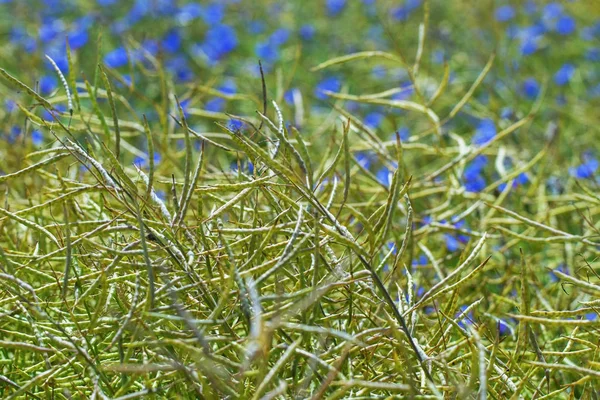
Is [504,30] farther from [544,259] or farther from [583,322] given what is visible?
[583,322]

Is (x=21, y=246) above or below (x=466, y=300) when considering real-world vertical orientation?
above

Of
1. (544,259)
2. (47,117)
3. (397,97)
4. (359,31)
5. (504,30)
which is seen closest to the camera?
(544,259)

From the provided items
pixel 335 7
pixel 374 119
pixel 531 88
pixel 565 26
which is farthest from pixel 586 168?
pixel 335 7

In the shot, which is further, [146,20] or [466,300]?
[146,20]

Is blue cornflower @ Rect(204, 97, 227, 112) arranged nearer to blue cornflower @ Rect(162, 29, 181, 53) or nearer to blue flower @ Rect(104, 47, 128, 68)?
blue flower @ Rect(104, 47, 128, 68)

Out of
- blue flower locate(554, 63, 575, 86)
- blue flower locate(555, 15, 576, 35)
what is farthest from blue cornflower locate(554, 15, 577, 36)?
blue flower locate(554, 63, 575, 86)

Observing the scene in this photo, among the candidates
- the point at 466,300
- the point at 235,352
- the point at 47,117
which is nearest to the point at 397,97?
the point at 47,117

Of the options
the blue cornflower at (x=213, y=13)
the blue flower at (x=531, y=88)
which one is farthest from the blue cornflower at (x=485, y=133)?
the blue cornflower at (x=213, y=13)

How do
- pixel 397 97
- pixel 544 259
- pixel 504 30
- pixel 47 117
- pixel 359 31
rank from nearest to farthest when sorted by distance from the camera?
1. pixel 544 259
2. pixel 47 117
3. pixel 397 97
4. pixel 504 30
5. pixel 359 31
